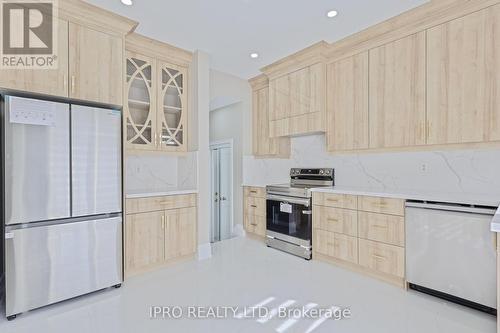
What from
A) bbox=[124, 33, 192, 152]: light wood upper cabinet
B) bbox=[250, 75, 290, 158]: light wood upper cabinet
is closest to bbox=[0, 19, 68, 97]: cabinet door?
bbox=[124, 33, 192, 152]: light wood upper cabinet

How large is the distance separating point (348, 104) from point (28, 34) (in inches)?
135

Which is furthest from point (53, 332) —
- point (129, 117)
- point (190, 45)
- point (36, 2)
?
point (190, 45)

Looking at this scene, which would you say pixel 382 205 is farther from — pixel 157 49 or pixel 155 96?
pixel 157 49

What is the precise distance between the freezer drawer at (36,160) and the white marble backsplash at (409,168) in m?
3.13

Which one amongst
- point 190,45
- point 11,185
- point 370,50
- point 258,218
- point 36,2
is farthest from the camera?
point 258,218

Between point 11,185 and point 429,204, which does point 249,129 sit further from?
point 11,185

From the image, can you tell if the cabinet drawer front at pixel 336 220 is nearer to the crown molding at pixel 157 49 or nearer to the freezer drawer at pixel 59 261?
the freezer drawer at pixel 59 261

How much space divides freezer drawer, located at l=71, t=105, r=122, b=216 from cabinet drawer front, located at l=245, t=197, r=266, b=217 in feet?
7.30

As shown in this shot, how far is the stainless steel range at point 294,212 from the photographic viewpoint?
334 centimetres

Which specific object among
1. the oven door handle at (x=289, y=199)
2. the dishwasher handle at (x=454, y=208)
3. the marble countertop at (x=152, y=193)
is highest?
the marble countertop at (x=152, y=193)

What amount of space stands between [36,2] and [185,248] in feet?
9.44

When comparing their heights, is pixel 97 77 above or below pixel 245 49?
below

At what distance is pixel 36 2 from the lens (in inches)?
85.0

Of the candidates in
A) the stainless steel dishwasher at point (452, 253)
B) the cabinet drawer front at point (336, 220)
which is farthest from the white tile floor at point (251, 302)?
the cabinet drawer front at point (336, 220)
